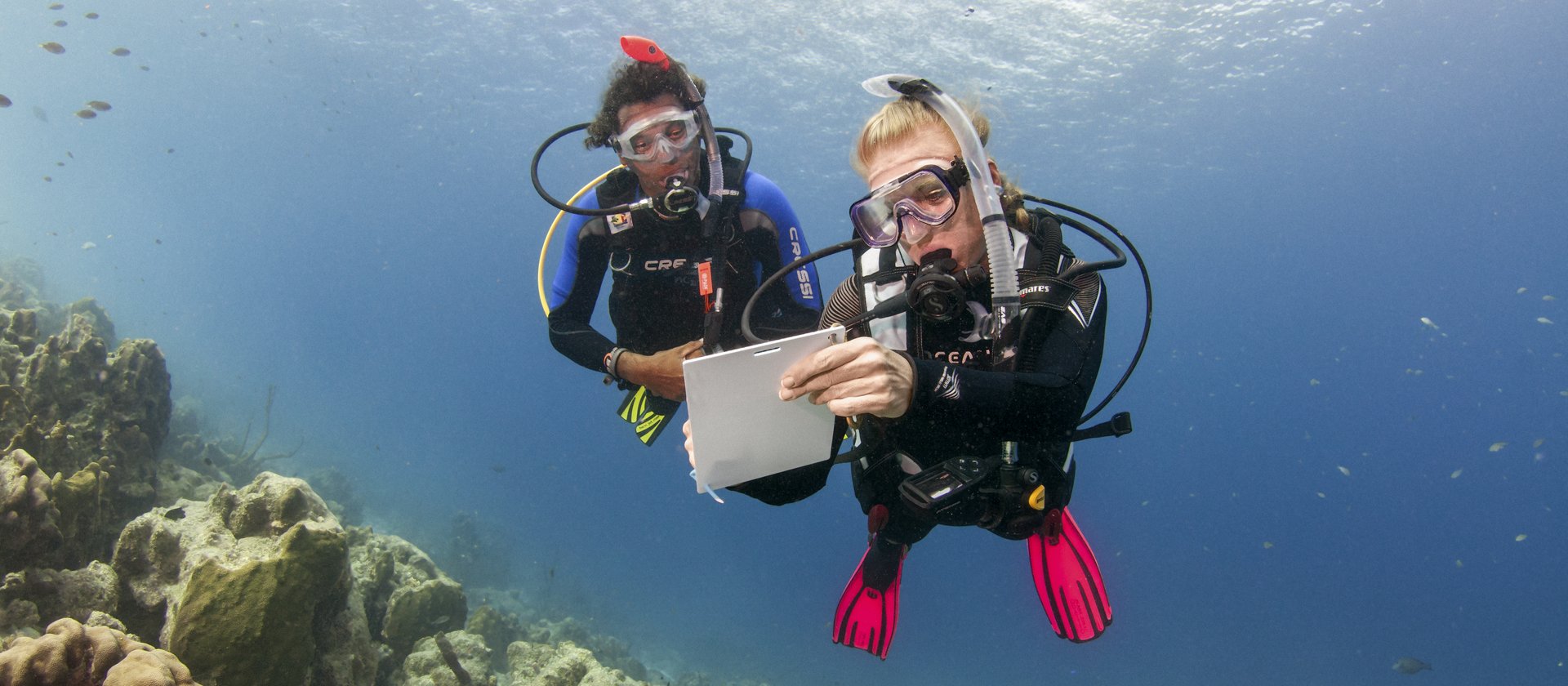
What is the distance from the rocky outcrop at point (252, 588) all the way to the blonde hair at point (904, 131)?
3.98 m

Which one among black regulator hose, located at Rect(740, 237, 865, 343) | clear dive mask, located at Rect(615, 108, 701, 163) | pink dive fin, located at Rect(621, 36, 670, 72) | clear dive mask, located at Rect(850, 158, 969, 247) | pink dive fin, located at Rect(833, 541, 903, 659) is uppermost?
pink dive fin, located at Rect(621, 36, 670, 72)

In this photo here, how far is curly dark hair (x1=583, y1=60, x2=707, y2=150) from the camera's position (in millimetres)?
3822

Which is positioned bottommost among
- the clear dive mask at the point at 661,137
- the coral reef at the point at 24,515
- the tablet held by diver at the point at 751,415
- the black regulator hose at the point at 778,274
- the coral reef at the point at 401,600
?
the coral reef at the point at 401,600

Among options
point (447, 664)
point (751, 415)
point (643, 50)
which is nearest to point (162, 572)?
point (447, 664)

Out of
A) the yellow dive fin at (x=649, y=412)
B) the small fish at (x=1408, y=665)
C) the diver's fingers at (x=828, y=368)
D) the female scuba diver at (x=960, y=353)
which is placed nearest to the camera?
the diver's fingers at (x=828, y=368)

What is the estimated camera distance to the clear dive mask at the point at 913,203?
2.19 metres

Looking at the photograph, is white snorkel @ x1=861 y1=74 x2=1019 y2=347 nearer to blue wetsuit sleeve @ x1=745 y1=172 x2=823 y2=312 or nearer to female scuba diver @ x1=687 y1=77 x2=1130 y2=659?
female scuba diver @ x1=687 y1=77 x2=1130 y2=659

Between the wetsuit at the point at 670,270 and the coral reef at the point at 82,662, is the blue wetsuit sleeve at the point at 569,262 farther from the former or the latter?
the coral reef at the point at 82,662

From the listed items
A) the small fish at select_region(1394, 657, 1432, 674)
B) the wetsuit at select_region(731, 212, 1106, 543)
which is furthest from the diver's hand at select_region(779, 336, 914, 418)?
the small fish at select_region(1394, 657, 1432, 674)

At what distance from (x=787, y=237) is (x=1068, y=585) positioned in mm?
2481

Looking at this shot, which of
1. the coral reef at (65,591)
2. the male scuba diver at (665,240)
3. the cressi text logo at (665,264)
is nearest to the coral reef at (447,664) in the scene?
the coral reef at (65,591)

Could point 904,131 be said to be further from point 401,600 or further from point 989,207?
point 401,600

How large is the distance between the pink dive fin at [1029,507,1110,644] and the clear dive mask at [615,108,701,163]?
2.90 meters

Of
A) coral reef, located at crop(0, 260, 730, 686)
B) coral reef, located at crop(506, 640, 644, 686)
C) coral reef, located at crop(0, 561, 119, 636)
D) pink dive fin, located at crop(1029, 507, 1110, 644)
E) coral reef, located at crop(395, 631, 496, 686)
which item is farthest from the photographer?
coral reef, located at crop(506, 640, 644, 686)
